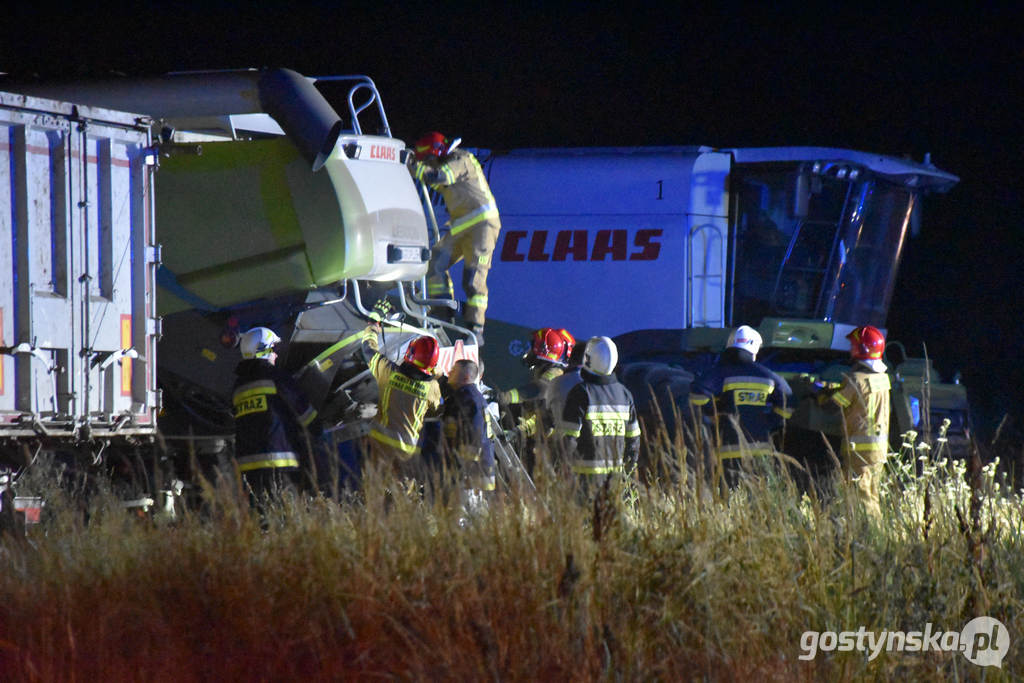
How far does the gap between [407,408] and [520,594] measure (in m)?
3.55

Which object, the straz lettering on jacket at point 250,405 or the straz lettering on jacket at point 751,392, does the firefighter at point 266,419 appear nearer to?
the straz lettering on jacket at point 250,405

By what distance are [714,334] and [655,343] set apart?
0.65 metres

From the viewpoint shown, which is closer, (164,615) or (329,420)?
(164,615)

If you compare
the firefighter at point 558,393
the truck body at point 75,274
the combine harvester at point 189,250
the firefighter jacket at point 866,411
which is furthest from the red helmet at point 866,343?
the truck body at point 75,274

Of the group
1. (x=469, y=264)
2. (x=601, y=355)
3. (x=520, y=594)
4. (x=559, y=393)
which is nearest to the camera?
(x=520, y=594)

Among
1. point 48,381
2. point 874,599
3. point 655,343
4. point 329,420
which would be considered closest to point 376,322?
point 329,420

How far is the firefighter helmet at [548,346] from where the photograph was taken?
33.8 feet

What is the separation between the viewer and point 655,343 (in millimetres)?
12805

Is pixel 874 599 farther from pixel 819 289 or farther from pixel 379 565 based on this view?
pixel 819 289

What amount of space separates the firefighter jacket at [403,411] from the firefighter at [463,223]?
2635 mm

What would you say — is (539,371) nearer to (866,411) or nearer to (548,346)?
(548,346)

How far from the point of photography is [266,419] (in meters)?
7.78

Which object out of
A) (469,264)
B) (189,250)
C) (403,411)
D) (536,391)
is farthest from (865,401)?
(189,250)

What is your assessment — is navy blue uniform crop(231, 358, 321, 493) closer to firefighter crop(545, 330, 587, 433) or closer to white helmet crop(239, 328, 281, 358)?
white helmet crop(239, 328, 281, 358)
